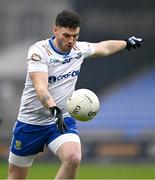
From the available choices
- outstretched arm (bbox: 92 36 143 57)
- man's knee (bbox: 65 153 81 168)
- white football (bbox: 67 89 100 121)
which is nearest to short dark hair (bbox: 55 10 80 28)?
white football (bbox: 67 89 100 121)

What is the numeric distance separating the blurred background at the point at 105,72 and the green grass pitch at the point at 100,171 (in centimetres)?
69

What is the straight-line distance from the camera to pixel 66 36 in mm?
8117

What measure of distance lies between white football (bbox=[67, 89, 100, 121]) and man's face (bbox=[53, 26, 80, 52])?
1.88 feet

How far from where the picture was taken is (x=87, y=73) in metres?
20.1

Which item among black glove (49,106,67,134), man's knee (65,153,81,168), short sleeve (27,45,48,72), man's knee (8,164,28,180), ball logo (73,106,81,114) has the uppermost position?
short sleeve (27,45,48,72)

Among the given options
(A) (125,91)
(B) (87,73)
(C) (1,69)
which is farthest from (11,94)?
(A) (125,91)

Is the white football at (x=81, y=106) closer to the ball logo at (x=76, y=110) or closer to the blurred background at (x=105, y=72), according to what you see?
the ball logo at (x=76, y=110)

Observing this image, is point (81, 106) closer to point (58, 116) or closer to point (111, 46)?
point (58, 116)

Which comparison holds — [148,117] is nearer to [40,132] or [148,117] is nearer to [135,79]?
[135,79]

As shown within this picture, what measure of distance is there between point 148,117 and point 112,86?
50.9 inches

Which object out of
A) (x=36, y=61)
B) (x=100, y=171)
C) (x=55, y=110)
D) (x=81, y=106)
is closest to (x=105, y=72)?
(x=100, y=171)

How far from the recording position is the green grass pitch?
14984 millimetres

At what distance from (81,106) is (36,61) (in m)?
0.69

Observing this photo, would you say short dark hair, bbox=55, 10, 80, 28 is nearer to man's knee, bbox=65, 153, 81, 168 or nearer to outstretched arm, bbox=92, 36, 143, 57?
outstretched arm, bbox=92, 36, 143, 57
